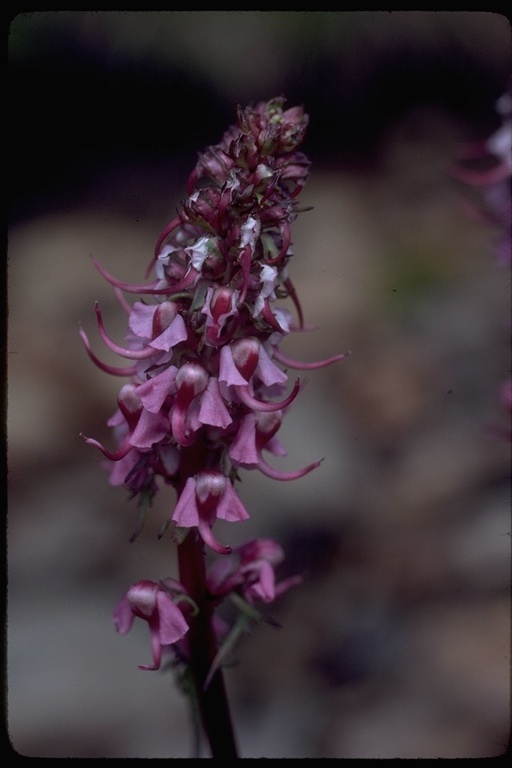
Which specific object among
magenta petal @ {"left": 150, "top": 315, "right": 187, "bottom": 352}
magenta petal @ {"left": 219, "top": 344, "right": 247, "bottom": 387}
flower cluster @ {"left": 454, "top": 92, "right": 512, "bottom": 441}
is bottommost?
flower cluster @ {"left": 454, "top": 92, "right": 512, "bottom": 441}

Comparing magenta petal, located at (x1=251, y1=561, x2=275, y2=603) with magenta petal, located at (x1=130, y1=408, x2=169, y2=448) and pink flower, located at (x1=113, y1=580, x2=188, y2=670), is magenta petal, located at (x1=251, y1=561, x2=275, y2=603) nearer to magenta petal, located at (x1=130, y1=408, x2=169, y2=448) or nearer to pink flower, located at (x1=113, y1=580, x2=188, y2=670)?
pink flower, located at (x1=113, y1=580, x2=188, y2=670)

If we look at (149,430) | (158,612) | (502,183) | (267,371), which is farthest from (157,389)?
(502,183)

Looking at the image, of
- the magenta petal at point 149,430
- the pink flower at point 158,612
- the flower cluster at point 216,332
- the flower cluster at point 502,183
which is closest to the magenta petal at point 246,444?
the flower cluster at point 216,332

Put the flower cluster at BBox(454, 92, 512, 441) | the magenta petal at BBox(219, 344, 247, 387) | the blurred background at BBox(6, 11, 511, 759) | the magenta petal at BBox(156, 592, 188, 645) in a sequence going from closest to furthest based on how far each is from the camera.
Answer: the magenta petal at BBox(219, 344, 247, 387) < the magenta petal at BBox(156, 592, 188, 645) < the flower cluster at BBox(454, 92, 512, 441) < the blurred background at BBox(6, 11, 511, 759)

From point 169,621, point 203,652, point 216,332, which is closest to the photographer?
point 216,332

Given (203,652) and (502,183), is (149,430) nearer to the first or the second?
(203,652)

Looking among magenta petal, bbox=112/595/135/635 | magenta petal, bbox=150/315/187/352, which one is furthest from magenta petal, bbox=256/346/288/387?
magenta petal, bbox=112/595/135/635

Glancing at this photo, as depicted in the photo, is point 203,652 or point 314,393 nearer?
point 203,652
